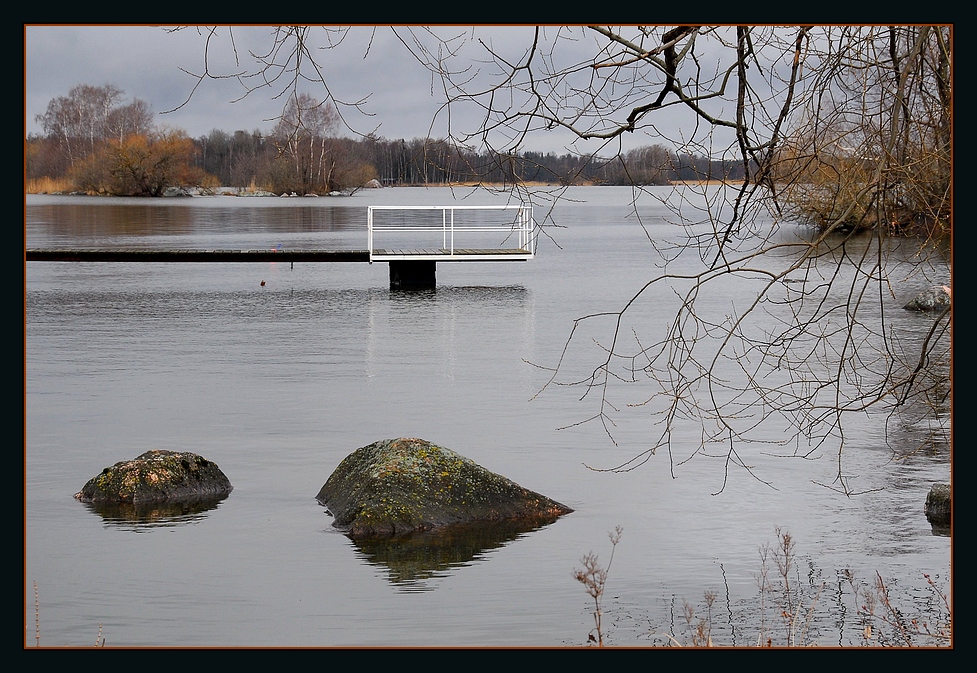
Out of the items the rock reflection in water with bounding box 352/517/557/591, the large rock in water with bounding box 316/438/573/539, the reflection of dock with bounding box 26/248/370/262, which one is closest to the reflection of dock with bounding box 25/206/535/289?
the reflection of dock with bounding box 26/248/370/262

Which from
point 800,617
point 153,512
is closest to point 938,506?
point 800,617

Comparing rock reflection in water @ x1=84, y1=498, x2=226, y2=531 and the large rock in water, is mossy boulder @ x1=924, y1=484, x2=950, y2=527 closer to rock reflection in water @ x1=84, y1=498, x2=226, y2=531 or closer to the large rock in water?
the large rock in water

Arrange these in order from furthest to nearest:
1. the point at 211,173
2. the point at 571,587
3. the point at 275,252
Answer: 1. the point at 211,173
2. the point at 275,252
3. the point at 571,587

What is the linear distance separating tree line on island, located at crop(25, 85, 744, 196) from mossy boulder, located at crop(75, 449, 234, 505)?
2.63 meters

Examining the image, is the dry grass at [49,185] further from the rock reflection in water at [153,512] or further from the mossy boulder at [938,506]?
the mossy boulder at [938,506]

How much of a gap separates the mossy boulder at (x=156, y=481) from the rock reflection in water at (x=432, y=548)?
1.82 meters

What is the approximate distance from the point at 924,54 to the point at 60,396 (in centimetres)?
1226

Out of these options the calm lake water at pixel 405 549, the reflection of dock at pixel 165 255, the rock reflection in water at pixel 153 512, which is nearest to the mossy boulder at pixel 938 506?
the calm lake water at pixel 405 549

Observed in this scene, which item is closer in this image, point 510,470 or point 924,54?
point 924,54

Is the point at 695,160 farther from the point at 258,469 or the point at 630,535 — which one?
the point at 258,469

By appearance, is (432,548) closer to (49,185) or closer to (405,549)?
(405,549)

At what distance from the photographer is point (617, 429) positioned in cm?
1272

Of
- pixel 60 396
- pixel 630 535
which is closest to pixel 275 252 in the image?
pixel 60 396

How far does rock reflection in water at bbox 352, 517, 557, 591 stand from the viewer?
774 centimetres
